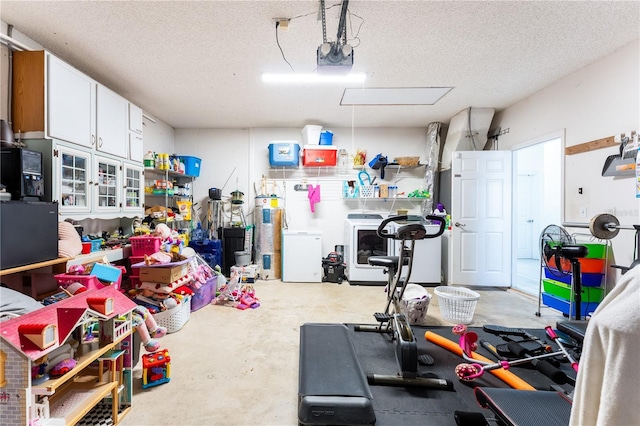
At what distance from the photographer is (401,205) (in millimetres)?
5004

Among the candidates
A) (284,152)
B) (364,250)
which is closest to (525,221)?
(364,250)

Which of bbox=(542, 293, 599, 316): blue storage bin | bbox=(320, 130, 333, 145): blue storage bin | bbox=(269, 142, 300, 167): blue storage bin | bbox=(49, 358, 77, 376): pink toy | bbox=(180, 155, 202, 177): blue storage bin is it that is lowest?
bbox=(542, 293, 599, 316): blue storage bin

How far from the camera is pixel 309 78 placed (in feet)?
10.2

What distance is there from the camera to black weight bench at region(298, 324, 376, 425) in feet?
4.25

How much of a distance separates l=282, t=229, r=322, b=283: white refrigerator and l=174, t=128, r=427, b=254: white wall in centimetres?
63

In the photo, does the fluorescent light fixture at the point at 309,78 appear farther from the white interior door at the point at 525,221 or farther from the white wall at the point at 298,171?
the white interior door at the point at 525,221

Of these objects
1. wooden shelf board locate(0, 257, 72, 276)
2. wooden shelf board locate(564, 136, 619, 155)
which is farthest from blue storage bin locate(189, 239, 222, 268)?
wooden shelf board locate(564, 136, 619, 155)

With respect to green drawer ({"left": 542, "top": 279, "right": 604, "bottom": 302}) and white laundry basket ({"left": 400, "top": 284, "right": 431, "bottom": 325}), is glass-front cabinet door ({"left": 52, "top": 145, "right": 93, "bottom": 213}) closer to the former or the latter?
white laundry basket ({"left": 400, "top": 284, "right": 431, "bottom": 325})

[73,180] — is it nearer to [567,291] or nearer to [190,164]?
[190,164]

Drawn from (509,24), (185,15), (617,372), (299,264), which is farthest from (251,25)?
(299,264)

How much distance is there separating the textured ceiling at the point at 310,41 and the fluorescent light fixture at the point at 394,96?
135 millimetres

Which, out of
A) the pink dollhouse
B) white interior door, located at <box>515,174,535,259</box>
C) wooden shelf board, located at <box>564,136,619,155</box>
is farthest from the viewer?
white interior door, located at <box>515,174,535,259</box>

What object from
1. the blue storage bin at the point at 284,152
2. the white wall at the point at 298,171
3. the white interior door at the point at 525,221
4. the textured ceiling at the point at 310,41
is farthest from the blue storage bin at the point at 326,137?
the white interior door at the point at 525,221

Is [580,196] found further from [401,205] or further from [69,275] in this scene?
[69,275]
